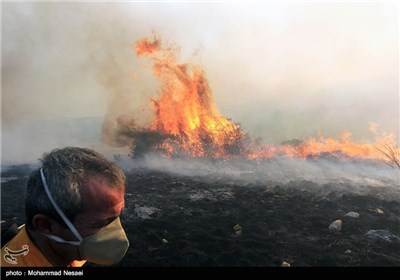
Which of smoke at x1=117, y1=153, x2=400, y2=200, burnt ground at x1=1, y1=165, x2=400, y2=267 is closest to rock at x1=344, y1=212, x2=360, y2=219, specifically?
burnt ground at x1=1, y1=165, x2=400, y2=267

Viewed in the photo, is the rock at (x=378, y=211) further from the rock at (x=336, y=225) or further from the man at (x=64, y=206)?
the man at (x=64, y=206)

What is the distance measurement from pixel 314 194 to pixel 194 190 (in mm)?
4350

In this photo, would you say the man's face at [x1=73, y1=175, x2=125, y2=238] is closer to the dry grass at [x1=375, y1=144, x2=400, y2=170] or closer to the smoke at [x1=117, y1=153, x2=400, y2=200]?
the smoke at [x1=117, y1=153, x2=400, y2=200]

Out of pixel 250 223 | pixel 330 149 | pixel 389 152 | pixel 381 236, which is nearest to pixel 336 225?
pixel 381 236

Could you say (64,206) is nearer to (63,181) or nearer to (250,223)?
(63,181)

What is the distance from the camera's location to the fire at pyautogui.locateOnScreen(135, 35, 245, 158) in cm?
1733

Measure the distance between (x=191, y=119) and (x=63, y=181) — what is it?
50.0ft

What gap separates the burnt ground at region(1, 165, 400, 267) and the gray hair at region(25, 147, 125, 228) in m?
5.21

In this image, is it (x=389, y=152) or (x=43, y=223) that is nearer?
(x=43, y=223)

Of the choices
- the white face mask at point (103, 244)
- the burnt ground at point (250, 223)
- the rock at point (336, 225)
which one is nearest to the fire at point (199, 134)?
the burnt ground at point (250, 223)

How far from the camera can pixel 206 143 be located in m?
17.3

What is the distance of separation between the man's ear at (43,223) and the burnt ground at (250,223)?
5.10 meters

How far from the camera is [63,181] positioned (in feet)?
7.88

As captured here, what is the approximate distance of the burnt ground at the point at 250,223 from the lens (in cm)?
749
